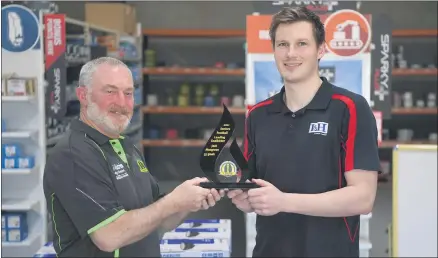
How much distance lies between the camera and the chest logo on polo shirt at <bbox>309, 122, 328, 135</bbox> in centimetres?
161

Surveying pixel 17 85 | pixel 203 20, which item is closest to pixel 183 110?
pixel 203 20

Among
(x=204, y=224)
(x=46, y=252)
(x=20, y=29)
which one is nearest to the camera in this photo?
(x=46, y=252)

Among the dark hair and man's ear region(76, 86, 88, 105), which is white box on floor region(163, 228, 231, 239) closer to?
man's ear region(76, 86, 88, 105)

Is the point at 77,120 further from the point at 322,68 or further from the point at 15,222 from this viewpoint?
the point at 15,222

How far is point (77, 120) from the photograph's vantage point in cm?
165

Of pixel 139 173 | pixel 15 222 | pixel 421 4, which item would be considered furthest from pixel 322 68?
pixel 421 4

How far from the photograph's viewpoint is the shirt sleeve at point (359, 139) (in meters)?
1.59

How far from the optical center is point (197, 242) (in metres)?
2.98

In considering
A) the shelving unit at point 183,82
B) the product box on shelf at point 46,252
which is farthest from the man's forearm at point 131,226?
the shelving unit at point 183,82

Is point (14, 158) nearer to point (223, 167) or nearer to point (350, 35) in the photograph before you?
point (350, 35)

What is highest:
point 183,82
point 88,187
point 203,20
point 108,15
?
point 203,20

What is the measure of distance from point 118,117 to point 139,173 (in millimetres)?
205

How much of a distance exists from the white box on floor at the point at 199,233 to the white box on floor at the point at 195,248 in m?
0.04

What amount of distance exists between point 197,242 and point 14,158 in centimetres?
216
